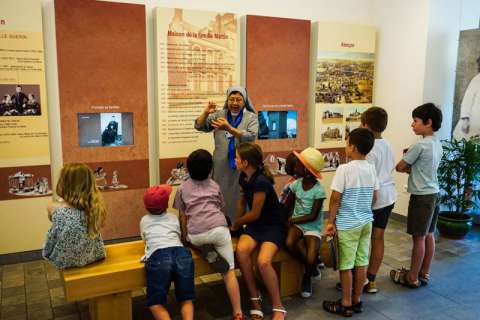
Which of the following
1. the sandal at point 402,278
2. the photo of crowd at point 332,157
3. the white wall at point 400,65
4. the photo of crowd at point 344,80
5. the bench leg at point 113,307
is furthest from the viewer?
the photo of crowd at point 332,157

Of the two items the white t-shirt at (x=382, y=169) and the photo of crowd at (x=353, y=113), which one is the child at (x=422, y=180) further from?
the photo of crowd at (x=353, y=113)

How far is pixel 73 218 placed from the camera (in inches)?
108

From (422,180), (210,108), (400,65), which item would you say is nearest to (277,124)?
(210,108)

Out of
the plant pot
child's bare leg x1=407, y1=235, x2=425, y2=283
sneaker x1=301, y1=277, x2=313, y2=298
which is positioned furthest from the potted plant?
sneaker x1=301, y1=277, x2=313, y2=298

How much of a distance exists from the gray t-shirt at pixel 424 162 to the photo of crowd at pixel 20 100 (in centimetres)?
341

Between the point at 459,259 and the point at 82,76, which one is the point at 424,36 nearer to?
the point at 459,259

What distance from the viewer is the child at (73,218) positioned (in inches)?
107

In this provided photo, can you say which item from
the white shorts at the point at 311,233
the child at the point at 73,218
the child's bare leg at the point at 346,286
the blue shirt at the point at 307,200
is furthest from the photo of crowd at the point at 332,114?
the child at the point at 73,218

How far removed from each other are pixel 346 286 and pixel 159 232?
144 cm

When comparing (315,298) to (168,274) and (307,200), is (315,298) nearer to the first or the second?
(307,200)

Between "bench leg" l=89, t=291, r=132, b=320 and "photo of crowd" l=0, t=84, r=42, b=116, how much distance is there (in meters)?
2.07

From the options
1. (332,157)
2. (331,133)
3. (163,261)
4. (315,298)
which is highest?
(331,133)

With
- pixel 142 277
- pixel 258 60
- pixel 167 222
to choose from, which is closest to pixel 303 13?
pixel 258 60

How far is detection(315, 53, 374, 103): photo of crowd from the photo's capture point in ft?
18.0
